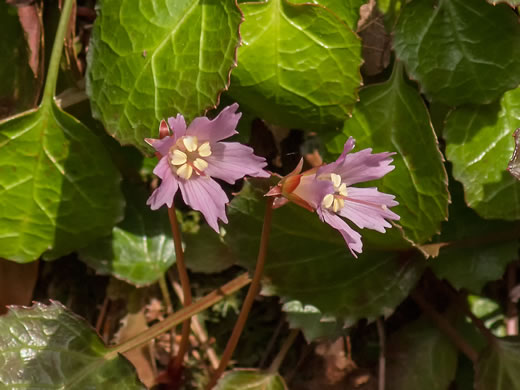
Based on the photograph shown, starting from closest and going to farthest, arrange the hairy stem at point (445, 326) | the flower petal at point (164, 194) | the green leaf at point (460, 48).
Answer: the flower petal at point (164, 194) → the green leaf at point (460, 48) → the hairy stem at point (445, 326)

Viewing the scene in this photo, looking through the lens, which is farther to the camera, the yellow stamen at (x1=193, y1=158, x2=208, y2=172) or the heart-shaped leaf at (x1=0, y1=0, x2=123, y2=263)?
the heart-shaped leaf at (x1=0, y1=0, x2=123, y2=263)

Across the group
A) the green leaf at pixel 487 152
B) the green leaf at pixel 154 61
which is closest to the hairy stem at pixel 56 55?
the green leaf at pixel 154 61

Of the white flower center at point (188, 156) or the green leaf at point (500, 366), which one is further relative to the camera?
the green leaf at point (500, 366)

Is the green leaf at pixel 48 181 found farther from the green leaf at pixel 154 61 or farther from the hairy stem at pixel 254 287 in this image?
the hairy stem at pixel 254 287

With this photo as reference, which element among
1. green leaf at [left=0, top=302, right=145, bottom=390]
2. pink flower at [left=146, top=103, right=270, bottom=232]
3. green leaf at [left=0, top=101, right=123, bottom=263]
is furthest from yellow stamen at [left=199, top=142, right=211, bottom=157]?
green leaf at [left=0, top=302, right=145, bottom=390]

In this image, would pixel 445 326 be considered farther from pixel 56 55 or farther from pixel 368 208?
pixel 56 55

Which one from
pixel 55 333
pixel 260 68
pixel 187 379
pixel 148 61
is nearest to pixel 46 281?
pixel 55 333

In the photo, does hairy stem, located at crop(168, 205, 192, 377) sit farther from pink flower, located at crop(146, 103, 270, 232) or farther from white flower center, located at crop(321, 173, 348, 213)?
white flower center, located at crop(321, 173, 348, 213)

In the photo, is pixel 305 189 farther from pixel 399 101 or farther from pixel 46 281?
pixel 46 281
